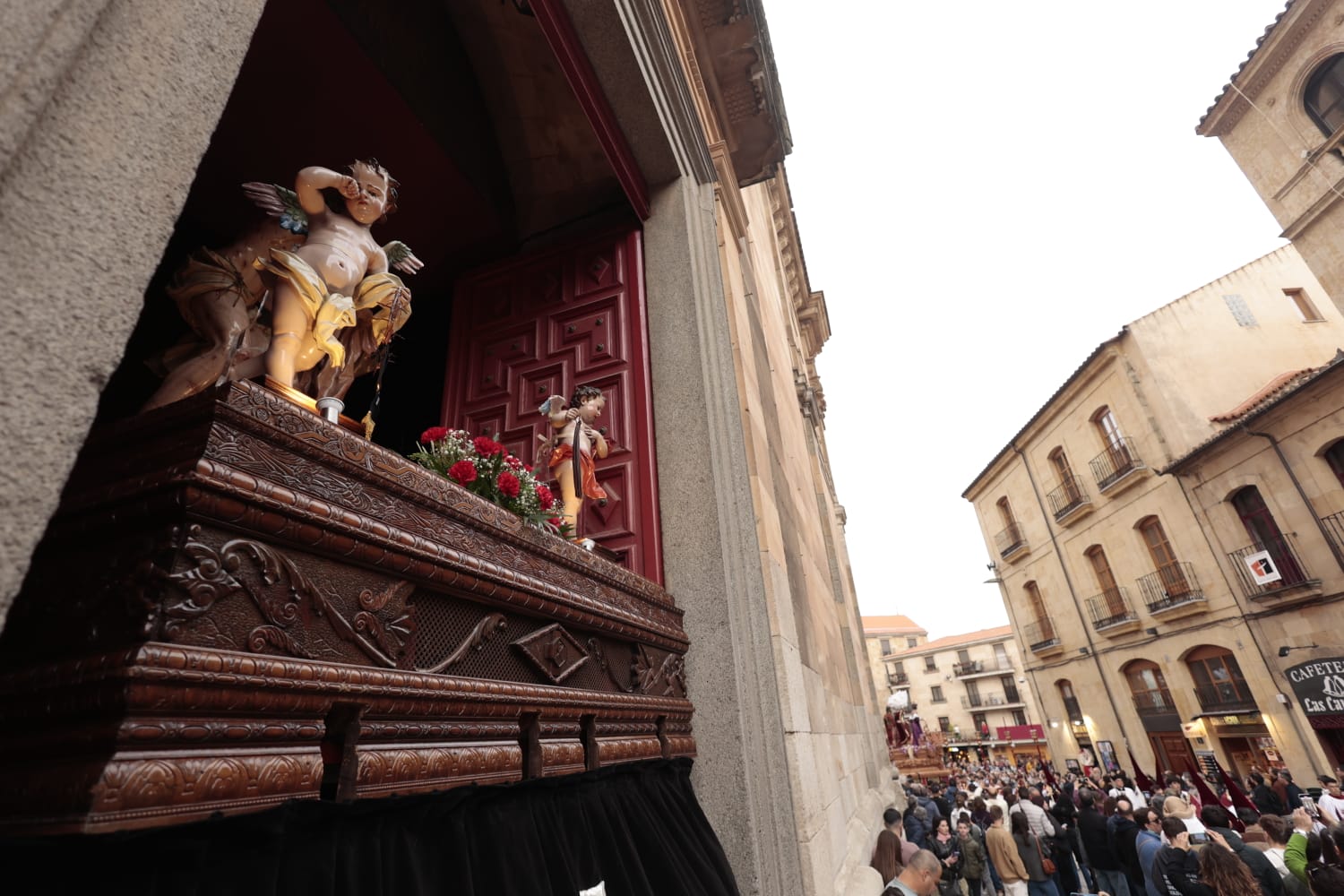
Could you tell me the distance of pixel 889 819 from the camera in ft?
21.3

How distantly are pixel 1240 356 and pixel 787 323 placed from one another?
45.7ft

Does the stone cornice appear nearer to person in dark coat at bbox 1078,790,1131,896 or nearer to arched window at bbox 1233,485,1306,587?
arched window at bbox 1233,485,1306,587

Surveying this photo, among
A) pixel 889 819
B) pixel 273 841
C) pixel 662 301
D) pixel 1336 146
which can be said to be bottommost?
pixel 889 819

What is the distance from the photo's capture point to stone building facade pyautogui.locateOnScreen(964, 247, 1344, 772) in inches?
576

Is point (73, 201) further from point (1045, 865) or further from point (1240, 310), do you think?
point (1240, 310)

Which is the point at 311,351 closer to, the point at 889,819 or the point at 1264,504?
the point at 889,819

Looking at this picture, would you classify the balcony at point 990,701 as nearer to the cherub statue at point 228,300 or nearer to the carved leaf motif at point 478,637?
the carved leaf motif at point 478,637

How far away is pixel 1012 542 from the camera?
2419 cm

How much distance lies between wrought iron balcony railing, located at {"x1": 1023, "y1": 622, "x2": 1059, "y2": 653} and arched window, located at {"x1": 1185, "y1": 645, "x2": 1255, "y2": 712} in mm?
5689

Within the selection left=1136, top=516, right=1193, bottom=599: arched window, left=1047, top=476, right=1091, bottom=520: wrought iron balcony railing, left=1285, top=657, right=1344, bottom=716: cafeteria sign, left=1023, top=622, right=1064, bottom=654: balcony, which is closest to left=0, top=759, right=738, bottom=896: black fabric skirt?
left=1285, top=657, right=1344, bottom=716: cafeteria sign

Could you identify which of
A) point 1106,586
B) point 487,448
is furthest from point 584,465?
point 1106,586

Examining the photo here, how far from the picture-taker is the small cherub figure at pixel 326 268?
6.61 feet

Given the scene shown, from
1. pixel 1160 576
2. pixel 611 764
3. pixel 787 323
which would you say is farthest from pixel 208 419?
pixel 1160 576

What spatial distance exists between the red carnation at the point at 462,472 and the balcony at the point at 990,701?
155ft
